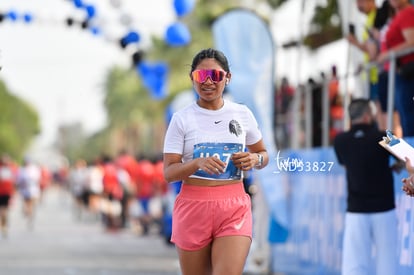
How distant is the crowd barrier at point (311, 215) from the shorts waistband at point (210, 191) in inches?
102

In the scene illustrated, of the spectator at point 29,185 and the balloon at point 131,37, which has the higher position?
the balloon at point 131,37

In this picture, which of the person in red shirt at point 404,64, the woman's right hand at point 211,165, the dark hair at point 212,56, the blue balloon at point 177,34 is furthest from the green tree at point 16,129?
the woman's right hand at point 211,165

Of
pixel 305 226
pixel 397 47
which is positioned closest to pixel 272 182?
pixel 305 226

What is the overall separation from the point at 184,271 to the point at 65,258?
1108 centimetres

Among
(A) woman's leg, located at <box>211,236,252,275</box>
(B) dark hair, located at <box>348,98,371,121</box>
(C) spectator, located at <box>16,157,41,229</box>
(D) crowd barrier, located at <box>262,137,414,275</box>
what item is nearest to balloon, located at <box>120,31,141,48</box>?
(D) crowd barrier, located at <box>262,137,414,275</box>

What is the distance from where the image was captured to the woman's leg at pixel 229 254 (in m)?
6.32

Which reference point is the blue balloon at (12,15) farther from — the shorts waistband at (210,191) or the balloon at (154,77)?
the shorts waistband at (210,191)

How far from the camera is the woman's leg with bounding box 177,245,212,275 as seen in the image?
6.45m

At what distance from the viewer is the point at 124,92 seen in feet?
279

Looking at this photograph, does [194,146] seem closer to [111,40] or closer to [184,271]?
[184,271]

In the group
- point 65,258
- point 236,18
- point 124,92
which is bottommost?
point 65,258

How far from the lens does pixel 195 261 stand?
6.45 meters

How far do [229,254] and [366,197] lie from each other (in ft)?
7.69

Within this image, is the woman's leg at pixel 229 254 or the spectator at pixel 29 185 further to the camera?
the spectator at pixel 29 185
